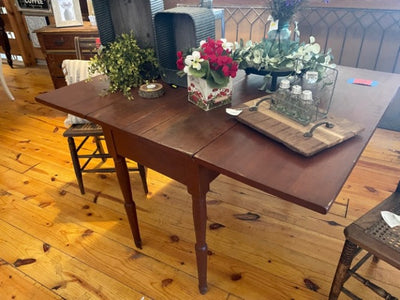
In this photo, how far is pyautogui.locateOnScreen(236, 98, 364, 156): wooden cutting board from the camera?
0.98 metres

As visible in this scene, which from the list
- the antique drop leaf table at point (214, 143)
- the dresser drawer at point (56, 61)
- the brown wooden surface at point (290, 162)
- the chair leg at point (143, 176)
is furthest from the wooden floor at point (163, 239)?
the dresser drawer at point (56, 61)

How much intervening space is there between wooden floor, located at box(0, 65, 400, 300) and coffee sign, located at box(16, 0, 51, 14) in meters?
2.57

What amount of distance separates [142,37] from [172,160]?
77 centimetres

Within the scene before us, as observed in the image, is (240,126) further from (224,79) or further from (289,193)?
(289,193)

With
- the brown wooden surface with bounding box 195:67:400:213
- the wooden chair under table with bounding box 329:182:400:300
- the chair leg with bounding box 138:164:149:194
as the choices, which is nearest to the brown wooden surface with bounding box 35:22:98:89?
the chair leg with bounding box 138:164:149:194

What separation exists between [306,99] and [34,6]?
14.4ft

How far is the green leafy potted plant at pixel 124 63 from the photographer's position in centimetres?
146

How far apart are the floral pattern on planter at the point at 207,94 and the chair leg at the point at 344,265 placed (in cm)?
73

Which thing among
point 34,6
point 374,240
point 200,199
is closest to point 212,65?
point 200,199

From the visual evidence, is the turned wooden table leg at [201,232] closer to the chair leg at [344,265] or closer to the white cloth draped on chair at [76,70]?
the chair leg at [344,265]

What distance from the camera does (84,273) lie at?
1.63m

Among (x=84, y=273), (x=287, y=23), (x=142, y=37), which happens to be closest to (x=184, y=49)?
(x=142, y=37)

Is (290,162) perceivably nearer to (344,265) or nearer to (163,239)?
(344,265)

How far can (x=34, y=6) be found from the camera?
4.14m
